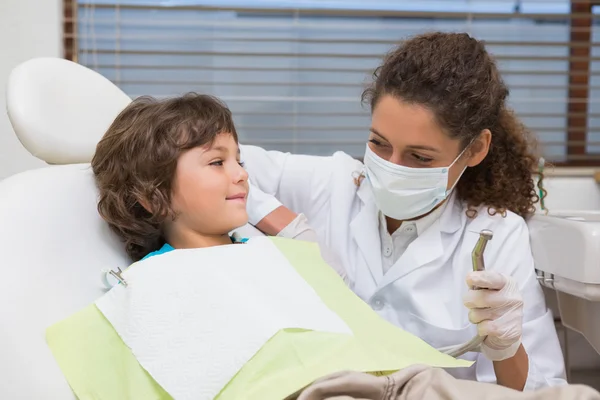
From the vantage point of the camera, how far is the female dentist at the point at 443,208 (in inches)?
52.4

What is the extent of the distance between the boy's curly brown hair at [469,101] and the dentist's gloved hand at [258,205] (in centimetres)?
32

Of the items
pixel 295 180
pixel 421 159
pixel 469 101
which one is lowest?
pixel 295 180

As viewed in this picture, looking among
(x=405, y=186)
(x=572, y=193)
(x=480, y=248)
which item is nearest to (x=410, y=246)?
(x=405, y=186)

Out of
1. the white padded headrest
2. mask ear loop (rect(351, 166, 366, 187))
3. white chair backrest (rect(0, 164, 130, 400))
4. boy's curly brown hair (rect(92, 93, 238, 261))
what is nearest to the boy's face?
boy's curly brown hair (rect(92, 93, 238, 261))

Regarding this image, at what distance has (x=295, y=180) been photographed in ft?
5.36

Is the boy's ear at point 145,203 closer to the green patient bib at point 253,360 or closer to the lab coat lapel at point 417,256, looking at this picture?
the green patient bib at point 253,360

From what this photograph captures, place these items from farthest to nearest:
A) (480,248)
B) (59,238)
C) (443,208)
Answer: (443,208)
(59,238)
(480,248)

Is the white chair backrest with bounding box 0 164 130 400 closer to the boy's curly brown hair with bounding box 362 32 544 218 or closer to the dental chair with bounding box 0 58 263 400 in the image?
the dental chair with bounding box 0 58 263 400

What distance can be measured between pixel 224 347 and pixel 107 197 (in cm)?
44

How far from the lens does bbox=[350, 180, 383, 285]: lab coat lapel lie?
1469 millimetres

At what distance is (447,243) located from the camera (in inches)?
56.8

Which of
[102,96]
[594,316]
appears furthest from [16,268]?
[594,316]

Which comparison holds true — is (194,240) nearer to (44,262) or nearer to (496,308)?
(44,262)

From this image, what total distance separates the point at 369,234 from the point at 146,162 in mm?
549
